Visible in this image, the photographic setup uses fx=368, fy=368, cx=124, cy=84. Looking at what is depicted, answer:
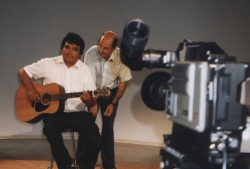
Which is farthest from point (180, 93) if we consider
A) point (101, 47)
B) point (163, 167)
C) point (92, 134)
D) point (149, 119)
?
point (149, 119)

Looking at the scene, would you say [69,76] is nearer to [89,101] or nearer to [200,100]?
[89,101]

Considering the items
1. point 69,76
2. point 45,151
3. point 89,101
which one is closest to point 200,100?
point 89,101

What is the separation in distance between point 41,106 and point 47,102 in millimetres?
64

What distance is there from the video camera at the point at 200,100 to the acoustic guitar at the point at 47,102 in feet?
4.77

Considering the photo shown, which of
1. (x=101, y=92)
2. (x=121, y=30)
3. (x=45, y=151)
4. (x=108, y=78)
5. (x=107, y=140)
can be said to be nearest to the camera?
(x=101, y=92)

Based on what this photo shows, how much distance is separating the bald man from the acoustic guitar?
31 centimetres

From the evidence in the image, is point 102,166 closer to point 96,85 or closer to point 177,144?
point 96,85

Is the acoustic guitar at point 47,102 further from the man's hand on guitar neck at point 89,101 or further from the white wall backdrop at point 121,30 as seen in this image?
the white wall backdrop at point 121,30

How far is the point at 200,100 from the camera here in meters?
1.44

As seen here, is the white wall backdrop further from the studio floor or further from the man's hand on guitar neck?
the man's hand on guitar neck

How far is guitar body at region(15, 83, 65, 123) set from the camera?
10.3 ft

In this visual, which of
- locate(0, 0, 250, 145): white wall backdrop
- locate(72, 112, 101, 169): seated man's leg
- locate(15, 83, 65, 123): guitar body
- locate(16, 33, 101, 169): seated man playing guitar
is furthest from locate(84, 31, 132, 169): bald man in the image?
locate(0, 0, 250, 145): white wall backdrop

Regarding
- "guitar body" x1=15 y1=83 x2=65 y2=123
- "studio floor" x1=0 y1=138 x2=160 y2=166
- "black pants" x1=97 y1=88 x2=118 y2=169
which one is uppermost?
"guitar body" x1=15 y1=83 x2=65 y2=123

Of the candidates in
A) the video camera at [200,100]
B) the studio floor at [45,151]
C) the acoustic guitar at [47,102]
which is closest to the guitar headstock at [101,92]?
the acoustic guitar at [47,102]
